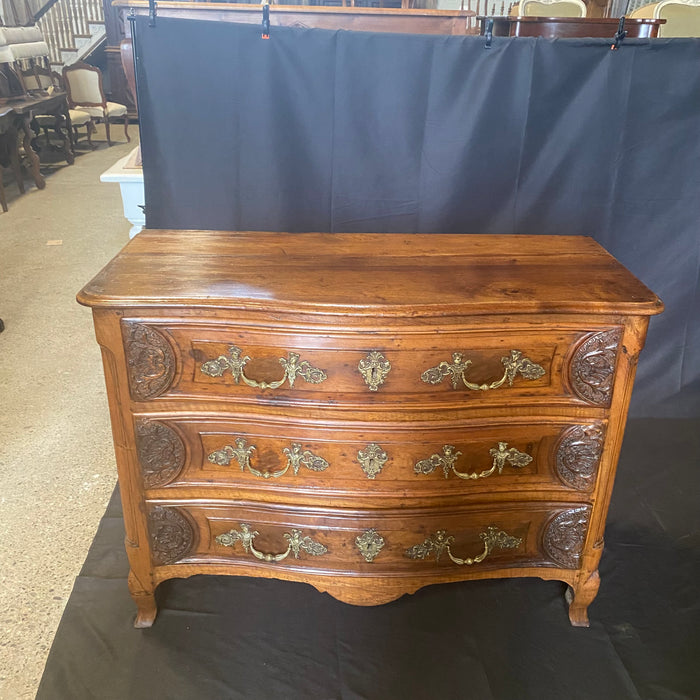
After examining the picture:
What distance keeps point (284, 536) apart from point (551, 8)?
12.4ft

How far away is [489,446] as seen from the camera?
1393mm

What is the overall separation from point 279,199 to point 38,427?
1266 millimetres

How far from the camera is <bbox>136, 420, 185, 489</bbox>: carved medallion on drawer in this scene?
1350 millimetres

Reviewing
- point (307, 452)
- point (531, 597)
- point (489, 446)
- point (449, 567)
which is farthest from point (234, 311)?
point (531, 597)

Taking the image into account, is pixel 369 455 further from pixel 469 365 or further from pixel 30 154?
pixel 30 154

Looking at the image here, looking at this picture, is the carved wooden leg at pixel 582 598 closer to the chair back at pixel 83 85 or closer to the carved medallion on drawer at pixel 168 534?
the carved medallion on drawer at pixel 168 534

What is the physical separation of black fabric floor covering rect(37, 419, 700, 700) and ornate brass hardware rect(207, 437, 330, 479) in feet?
1.60

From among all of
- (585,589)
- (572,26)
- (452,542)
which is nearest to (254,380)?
(452,542)

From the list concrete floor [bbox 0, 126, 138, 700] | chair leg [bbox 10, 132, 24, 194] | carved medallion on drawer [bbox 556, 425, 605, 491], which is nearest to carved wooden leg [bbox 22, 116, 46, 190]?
chair leg [bbox 10, 132, 24, 194]

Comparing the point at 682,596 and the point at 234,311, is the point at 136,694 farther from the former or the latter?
the point at 682,596

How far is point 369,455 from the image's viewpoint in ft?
4.49

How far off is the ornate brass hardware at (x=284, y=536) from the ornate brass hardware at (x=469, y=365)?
1.65 feet

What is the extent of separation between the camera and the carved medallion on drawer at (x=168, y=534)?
145cm

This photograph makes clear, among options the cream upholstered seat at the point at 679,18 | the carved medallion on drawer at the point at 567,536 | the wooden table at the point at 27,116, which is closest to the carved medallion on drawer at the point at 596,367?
the carved medallion on drawer at the point at 567,536
